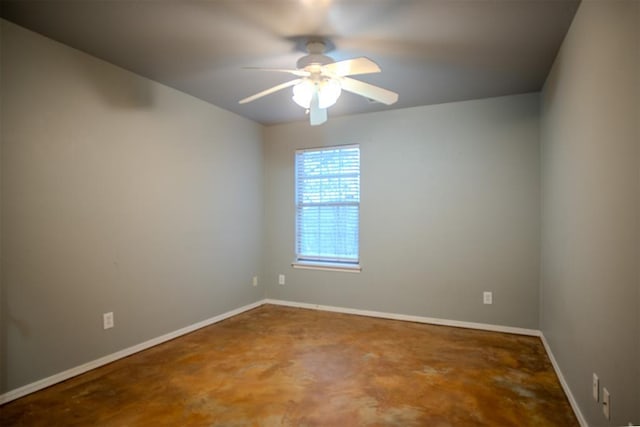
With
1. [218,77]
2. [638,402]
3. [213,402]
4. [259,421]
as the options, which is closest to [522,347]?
[638,402]

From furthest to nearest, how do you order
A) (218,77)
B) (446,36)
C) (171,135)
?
(171,135) < (218,77) < (446,36)

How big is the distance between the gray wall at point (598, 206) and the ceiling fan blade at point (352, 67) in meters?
1.12

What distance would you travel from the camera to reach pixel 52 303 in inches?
95.0

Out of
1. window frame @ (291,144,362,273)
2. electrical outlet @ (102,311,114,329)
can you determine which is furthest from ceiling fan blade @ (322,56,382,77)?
electrical outlet @ (102,311,114,329)

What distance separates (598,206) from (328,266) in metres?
3.07

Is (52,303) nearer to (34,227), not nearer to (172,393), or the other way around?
(34,227)

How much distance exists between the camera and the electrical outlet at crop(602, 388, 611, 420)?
154 cm

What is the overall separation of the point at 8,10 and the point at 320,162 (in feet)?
10.3

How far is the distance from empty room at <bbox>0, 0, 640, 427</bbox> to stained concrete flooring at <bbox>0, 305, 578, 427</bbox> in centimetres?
2

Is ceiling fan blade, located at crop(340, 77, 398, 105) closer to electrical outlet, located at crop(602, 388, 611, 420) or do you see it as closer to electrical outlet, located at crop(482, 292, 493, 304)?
electrical outlet, located at crop(602, 388, 611, 420)

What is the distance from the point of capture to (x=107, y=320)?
9.12 feet

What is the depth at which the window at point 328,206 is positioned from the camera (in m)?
4.30

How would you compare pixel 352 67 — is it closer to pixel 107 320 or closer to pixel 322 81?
pixel 322 81

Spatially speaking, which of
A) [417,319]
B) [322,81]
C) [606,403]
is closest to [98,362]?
[322,81]
